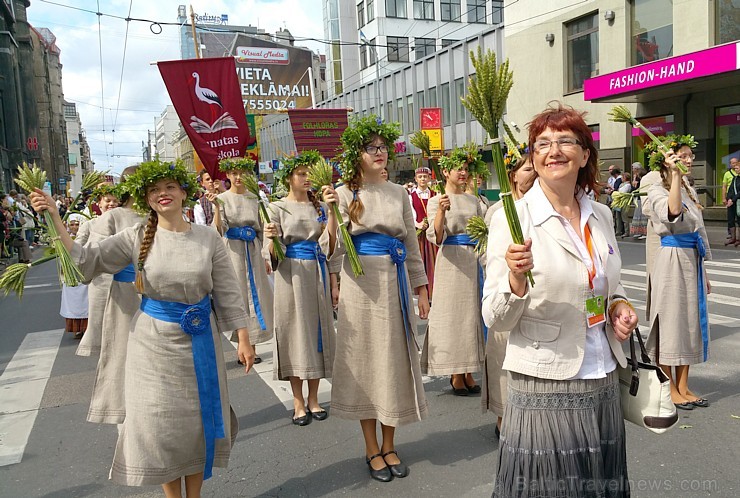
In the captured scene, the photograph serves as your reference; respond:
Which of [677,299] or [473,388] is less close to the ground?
[677,299]

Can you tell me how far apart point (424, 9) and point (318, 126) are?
40143 millimetres

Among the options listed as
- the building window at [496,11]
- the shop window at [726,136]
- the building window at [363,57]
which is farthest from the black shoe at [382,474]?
the building window at [496,11]

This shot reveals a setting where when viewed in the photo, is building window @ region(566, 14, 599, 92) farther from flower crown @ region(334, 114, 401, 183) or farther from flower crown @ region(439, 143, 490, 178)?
flower crown @ region(334, 114, 401, 183)

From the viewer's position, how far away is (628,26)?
20203 millimetres

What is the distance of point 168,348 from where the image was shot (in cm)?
331

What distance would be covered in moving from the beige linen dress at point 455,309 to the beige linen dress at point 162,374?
7.60 ft

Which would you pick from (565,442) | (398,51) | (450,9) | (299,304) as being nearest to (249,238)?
(299,304)

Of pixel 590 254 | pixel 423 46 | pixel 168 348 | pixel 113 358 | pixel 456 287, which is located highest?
pixel 423 46

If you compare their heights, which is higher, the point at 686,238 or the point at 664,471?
the point at 686,238

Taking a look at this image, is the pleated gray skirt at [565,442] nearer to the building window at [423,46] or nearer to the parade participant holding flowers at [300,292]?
the parade participant holding flowers at [300,292]

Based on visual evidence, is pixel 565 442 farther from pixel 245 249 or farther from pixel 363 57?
pixel 363 57

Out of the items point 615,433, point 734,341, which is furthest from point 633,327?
point 734,341

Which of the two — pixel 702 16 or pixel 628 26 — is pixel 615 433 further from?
pixel 628 26

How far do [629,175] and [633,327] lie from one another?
1849 cm
